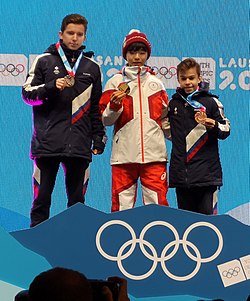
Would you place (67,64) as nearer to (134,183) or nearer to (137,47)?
(137,47)

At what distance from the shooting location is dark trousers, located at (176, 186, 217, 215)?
14.6 feet

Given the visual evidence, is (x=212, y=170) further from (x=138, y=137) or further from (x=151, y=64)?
(x=151, y=64)

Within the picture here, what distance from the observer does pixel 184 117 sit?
4.45 metres

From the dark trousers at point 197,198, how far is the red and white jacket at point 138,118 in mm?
263

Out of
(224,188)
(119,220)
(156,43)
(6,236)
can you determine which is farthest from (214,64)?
(6,236)

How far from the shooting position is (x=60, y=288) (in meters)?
2.09

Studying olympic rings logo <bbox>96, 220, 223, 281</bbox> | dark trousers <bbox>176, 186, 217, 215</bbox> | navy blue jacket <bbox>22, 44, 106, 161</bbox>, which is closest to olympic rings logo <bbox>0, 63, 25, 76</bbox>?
navy blue jacket <bbox>22, 44, 106, 161</bbox>

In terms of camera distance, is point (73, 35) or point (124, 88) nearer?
point (124, 88)

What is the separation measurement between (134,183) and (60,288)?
7.83 feet

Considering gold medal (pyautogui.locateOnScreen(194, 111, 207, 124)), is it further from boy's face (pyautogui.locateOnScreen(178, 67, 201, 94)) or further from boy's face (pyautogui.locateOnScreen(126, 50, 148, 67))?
boy's face (pyautogui.locateOnScreen(126, 50, 148, 67))

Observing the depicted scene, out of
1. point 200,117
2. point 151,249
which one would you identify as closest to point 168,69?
→ point 200,117

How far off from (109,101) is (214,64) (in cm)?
132

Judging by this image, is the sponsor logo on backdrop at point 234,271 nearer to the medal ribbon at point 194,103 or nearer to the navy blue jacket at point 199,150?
the navy blue jacket at point 199,150

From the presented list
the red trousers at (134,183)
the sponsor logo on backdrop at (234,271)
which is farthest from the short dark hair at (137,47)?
the sponsor logo on backdrop at (234,271)
